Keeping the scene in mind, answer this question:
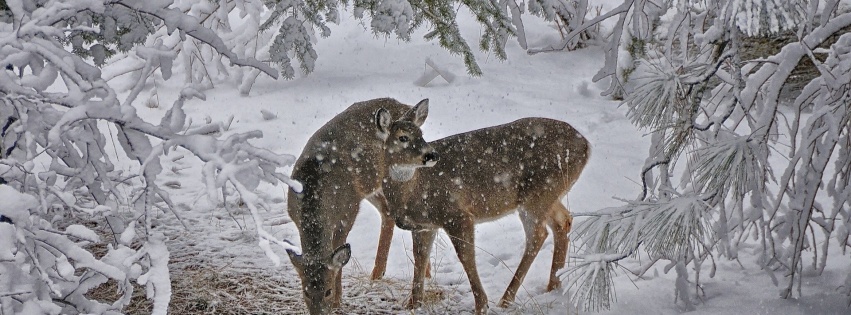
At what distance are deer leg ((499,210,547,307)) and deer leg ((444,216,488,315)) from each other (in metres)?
0.17

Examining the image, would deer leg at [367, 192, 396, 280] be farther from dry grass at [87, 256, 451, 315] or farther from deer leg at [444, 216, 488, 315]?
deer leg at [444, 216, 488, 315]

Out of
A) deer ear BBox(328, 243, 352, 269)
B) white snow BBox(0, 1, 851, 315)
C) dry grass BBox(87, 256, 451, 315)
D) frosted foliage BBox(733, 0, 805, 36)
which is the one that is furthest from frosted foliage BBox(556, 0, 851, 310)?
dry grass BBox(87, 256, 451, 315)

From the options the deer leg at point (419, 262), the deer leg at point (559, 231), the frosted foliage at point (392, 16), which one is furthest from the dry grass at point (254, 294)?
the frosted foliage at point (392, 16)

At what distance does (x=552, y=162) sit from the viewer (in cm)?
559

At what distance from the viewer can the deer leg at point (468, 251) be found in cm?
520

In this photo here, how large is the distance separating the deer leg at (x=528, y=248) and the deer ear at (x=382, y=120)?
1.19 m

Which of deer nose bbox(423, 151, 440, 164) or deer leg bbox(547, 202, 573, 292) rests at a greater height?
deer nose bbox(423, 151, 440, 164)

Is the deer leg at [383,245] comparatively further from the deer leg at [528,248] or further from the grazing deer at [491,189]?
the deer leg at [528,248]

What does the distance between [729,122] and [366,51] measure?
17.0 feet

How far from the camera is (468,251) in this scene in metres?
5.25

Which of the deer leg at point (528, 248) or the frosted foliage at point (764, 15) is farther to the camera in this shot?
the deer leg at point (528, 248)

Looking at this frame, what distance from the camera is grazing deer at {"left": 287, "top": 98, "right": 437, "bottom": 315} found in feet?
15.5

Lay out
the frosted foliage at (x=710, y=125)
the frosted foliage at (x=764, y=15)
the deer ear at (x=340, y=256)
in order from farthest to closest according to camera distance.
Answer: the deer ear at (x=340, y=256) → the frosted foliage at (x=710, y=125) → the frosted foliage at (x=764, y=15)

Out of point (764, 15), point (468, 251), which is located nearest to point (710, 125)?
point (764, 15)
